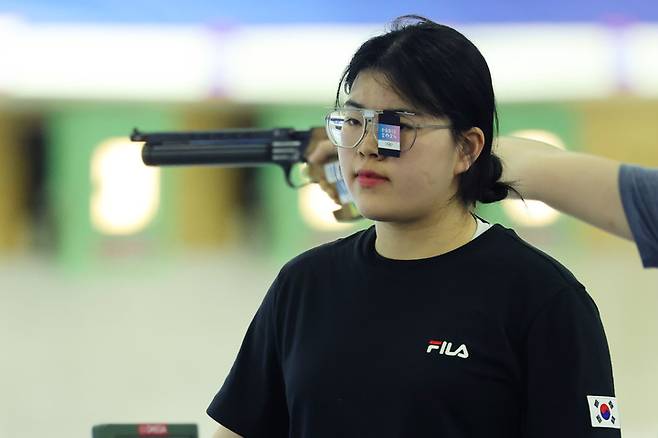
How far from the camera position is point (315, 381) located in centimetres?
90

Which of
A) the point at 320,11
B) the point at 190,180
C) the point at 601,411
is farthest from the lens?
the point at 190,180

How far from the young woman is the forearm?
0.27 meters

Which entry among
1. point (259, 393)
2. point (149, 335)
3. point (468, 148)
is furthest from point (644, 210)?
point (149, 335)

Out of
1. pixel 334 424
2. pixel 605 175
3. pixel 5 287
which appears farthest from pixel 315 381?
pixel 5 287

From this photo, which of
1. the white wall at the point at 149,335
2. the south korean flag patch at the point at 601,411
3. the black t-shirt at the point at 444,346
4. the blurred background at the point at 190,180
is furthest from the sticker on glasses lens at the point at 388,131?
the white wall at the point at 149,335

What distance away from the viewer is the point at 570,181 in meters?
1.25

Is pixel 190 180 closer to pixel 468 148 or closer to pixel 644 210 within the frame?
pixel 644 210

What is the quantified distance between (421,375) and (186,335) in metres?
1.82

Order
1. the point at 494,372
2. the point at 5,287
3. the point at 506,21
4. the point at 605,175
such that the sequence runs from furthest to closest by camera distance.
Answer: the point at 5,287
the point at 506,21
the point at 605,175
the point at 494,372

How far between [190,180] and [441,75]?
1.88 meters

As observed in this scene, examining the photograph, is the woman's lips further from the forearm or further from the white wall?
the white wall

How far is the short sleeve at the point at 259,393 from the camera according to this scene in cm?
98

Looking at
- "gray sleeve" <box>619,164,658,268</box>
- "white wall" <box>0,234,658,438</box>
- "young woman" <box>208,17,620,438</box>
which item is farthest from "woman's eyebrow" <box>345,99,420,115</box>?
"white wall" <box>0,234,658,438</box>

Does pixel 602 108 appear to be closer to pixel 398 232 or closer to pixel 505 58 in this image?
pixel 505 58
